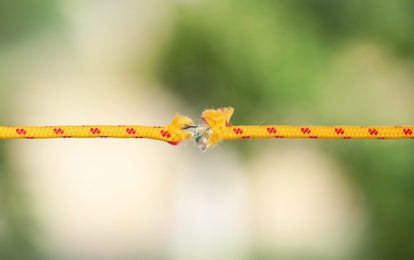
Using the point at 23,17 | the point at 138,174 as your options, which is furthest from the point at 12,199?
the point at 23,17

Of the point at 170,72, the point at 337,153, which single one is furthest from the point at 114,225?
the point at 337,153

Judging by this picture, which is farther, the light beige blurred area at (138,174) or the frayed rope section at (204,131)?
the light beige blurred area at (138,174)

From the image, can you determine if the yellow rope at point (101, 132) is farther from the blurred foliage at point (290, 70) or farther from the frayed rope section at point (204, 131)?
the blurred foliage at point (290, 70)

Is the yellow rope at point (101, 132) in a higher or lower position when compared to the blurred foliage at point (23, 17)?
lower

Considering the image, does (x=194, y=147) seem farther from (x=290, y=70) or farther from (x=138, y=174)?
(x=290, y=70)

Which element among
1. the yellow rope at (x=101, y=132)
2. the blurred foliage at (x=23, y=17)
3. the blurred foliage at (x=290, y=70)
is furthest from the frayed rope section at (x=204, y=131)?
the blurred foliage at (x=23, y=17)

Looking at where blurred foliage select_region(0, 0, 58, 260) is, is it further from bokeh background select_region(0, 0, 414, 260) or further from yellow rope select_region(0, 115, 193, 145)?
yellow rope select_region(0, 115, 193, 145)
